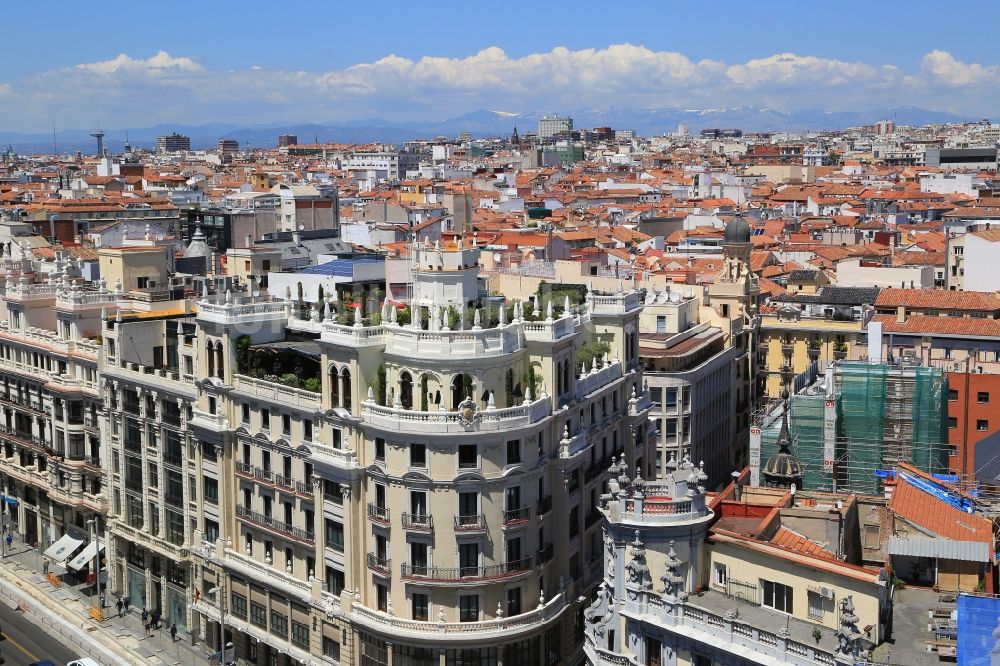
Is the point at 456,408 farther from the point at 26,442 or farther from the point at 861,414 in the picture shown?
the point at 26,442

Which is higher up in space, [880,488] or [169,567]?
[880,488]

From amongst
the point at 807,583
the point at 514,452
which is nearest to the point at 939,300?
the point at 514,452

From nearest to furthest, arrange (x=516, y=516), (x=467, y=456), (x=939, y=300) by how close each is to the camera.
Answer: (x=467, y=456) < (x=516, y=516) < (x=939, y=300)

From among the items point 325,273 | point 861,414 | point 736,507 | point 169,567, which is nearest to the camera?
point 736,507

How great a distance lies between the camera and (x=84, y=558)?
7619cm

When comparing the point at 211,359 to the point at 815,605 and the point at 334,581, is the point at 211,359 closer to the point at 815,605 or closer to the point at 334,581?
the point at 334,581

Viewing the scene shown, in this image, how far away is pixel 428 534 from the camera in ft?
173

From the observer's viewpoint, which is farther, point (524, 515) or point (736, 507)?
point (524, 515)

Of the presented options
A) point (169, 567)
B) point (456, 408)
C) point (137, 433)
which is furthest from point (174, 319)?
point (456, 408)

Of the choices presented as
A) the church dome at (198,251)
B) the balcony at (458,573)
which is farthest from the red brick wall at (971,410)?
the church dome at (198,251)

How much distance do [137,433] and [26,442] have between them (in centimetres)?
1686

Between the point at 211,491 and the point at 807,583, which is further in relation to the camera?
the point at 211,491

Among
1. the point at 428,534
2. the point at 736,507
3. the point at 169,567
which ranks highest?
the point at 736,507

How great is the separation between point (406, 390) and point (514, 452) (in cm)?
528
